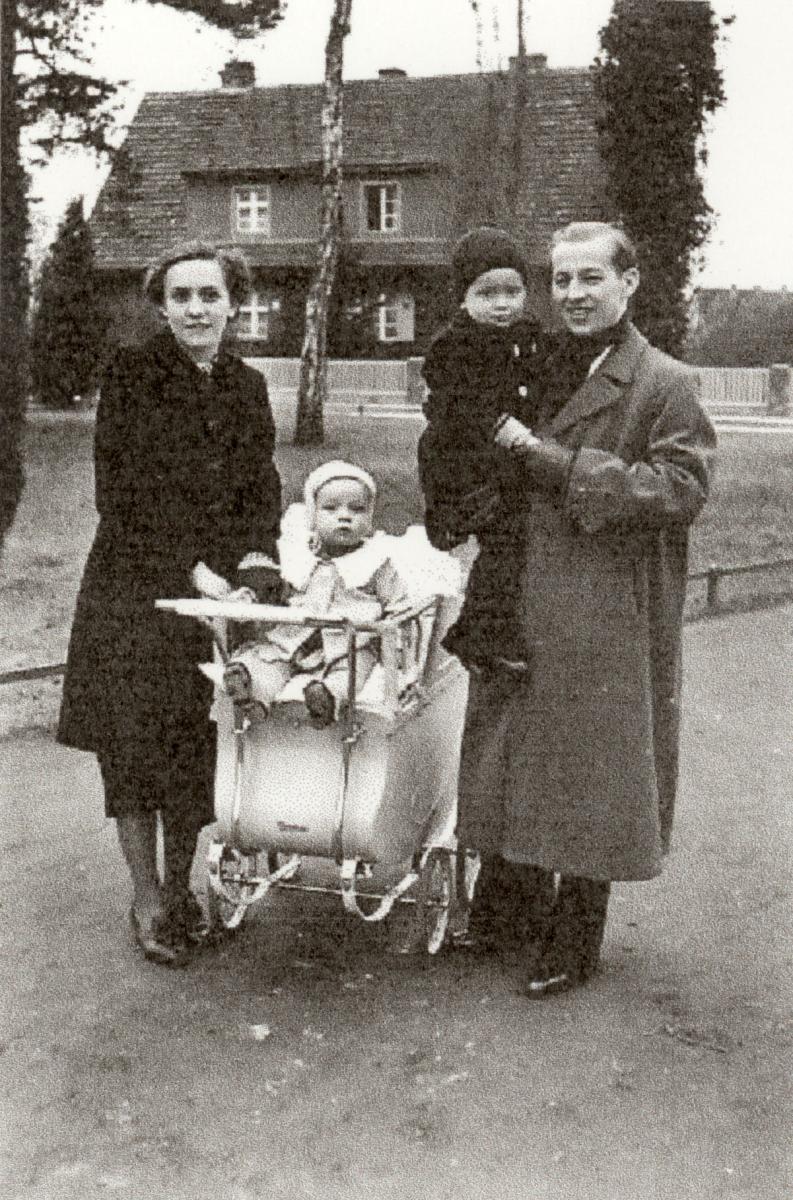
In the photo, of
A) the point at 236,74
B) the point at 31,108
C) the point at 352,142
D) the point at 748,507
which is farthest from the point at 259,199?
the point at 748,507

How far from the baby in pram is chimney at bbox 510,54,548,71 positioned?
146 inches

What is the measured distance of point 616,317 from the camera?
11.9 feet

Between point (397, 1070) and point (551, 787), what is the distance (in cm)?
75

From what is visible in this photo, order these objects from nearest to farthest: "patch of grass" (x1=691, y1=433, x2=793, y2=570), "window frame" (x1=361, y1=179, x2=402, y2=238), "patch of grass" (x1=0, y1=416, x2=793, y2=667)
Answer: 1. "patch of grass" (x1=0, y1=416, x2=793, y2=667)
2. "patch of grass" (x1=691, y1=433, x2=793, y2=570)
3. "window frame" (x1=361, y1=179, x2=402, y2=238)

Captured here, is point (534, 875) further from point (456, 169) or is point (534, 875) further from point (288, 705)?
point (456, 169)

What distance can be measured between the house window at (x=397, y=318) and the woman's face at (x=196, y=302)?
41.2 ft

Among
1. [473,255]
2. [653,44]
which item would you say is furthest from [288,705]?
[653,44]

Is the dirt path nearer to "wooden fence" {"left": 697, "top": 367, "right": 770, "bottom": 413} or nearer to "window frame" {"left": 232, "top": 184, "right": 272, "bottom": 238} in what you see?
"wooden fence" {"left": 697, "top": 367, "right": 770, "bottom": 413}

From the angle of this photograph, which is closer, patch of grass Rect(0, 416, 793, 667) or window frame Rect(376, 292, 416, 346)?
patch of grass Rect(0, 416, 793, 667)

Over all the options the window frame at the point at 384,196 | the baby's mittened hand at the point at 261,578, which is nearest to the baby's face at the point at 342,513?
the baby's mittened hand at the point at 261,578


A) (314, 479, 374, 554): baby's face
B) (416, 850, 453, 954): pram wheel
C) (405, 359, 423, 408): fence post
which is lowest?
(416, 850, 453, 954): pram wheel

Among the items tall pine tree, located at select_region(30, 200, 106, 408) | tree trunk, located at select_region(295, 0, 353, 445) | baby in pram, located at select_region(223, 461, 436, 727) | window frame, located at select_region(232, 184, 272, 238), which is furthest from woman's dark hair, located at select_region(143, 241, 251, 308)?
tall pine tree, located at select_region(30, 200, 106, 408)

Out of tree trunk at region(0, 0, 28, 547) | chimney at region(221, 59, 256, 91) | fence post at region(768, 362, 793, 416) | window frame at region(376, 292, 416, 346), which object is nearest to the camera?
tree trunk at region(0, 0, 28, 547)

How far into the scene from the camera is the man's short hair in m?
3.58
